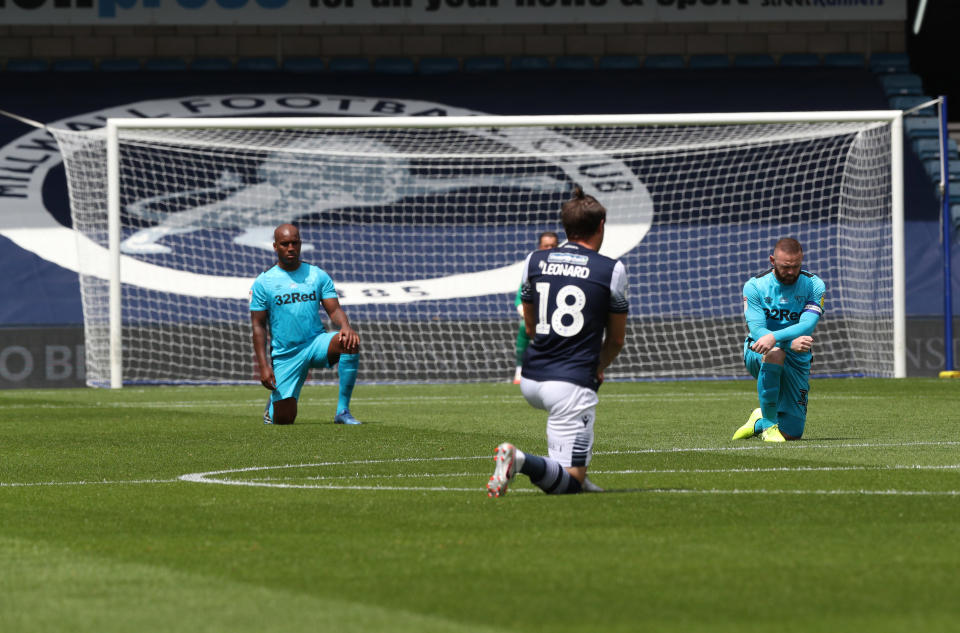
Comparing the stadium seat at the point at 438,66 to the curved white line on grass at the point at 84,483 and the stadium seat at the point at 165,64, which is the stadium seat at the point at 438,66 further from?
the curved white line on grass at the point at 84,483

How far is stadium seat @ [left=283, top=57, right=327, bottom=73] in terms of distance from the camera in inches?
1003

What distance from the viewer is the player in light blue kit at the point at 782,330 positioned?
10.0 m

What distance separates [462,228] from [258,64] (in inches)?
227

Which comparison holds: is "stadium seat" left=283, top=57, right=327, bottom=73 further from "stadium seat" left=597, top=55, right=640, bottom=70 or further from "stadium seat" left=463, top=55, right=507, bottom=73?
"stadium seat" left=597, top=55, right=640, bottom=70

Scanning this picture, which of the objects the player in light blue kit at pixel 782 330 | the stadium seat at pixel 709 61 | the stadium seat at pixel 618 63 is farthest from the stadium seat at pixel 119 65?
the player in light blue kit at pixel 782 330

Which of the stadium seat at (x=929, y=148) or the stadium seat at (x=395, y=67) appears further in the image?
the stadium seat at (x=395, y=67)

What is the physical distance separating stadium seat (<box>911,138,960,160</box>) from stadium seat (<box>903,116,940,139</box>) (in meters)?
0.27

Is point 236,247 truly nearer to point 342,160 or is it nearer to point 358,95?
point 342,160

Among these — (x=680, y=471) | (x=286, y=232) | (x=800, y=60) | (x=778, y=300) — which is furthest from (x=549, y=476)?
(x=800, y=60)

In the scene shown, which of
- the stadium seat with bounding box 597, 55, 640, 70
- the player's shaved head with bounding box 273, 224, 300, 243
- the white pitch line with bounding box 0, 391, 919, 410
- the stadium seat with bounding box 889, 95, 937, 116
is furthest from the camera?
the stadium seat with bounding box 597, 55, 640, 70

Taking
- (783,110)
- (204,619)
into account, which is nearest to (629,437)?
(204,619)

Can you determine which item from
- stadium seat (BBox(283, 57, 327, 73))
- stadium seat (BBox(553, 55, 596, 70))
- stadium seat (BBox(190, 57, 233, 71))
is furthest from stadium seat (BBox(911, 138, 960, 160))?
stadium seat (BBox(190, 57, 233, 71))

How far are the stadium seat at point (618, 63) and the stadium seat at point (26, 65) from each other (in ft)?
29.3

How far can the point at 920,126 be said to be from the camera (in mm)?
24609
